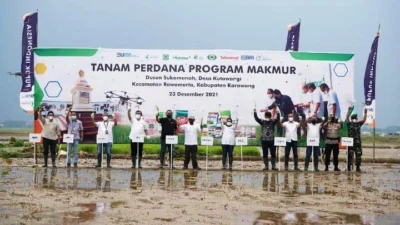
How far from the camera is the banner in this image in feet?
64.5

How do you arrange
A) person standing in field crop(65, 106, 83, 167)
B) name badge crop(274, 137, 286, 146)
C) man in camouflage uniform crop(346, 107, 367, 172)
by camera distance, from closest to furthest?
name badge crop(274, 137, 286, 146), person standing in field crop(65, 106, 83, 167), man in camouflage uniform crop(346, 107, 367, 172)

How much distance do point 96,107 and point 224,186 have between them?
6.95m

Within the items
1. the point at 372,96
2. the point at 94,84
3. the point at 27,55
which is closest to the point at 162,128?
the point at 94,84

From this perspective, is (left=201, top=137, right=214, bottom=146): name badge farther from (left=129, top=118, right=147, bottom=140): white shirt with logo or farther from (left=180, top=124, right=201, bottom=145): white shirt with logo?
(left=129, top=118, right=147, bottom=140): white shirt with logo

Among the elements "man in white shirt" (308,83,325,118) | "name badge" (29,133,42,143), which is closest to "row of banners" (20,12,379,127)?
"man in white shirt" (308,83,325,118)

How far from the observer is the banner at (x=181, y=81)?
1966 centimetres

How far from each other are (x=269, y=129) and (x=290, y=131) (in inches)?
25.3

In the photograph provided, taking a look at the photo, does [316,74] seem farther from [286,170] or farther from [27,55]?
[27,55]

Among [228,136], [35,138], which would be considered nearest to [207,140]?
[228,136]

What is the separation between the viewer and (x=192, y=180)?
50.5 feet

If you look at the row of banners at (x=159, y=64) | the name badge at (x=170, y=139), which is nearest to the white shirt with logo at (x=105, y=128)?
the row of banners at (x=159, y=64)

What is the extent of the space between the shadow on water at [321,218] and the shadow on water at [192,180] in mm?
2556

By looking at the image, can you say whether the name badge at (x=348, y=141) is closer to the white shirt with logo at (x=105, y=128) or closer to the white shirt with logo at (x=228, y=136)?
the white shirt with logo at (x=228, y=136)

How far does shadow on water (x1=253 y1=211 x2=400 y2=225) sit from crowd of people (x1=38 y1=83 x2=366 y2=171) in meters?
8.33
